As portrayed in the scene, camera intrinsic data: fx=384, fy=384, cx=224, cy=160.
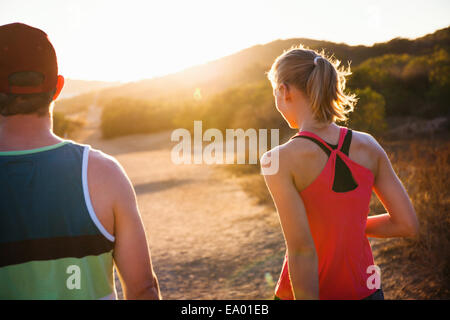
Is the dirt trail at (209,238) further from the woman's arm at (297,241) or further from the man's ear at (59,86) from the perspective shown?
the man's ear at (59,86)

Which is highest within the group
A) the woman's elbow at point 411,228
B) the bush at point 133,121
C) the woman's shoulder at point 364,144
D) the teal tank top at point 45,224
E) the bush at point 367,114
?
the woman's shoulder at point 364,144

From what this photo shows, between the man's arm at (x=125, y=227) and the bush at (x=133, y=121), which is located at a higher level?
the man's arm at (x=125, y=227)

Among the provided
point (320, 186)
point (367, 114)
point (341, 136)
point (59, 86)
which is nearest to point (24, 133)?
point (59, 86)

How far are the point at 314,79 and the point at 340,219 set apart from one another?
0.62m

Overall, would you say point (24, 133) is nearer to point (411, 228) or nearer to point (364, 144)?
point (364, 144)

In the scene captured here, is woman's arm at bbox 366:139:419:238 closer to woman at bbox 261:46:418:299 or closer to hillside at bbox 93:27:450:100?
woman at bbox 261:46:418:299

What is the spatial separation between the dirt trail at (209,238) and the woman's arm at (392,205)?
3571 mm

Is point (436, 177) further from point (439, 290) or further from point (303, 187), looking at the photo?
point (303, 187)

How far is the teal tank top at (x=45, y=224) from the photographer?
130cm

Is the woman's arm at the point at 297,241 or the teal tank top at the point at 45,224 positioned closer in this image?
the teal tank top at the point at 45,224

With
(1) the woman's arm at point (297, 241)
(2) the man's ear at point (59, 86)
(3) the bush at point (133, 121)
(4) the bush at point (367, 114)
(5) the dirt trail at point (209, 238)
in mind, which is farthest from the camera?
(3) the bush at point (133, 121)

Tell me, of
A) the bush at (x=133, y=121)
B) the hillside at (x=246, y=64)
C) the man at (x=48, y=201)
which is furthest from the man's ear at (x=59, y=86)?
the bush at (x=133, y=121)

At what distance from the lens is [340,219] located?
1646 mm
